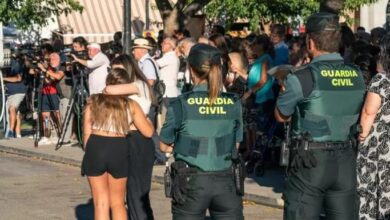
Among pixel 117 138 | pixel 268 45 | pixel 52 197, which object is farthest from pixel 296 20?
pixel 117 138

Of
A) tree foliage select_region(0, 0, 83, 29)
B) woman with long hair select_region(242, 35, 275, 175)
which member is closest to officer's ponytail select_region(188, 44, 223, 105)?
woman with long hair select_region(242, 35, 275, 175)

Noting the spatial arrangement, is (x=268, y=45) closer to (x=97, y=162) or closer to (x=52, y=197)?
(x=52, y=197)

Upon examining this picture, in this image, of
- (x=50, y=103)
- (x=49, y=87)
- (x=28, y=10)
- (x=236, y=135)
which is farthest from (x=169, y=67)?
(x=28, y=10)

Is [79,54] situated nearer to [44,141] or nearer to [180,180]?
[44,141]

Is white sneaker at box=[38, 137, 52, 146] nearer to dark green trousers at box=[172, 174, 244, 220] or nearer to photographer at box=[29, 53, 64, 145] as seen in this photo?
photographer at box=[29, 53, 64, 145]

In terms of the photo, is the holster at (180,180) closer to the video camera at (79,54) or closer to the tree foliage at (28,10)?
the video camera at (79,54)

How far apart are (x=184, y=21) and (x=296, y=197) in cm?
1381

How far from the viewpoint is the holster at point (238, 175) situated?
273 inches

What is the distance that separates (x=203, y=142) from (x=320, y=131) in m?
0.79

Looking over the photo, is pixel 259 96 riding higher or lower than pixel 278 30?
lower

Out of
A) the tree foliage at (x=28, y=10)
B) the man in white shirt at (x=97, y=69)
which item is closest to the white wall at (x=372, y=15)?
the tree foliage at (x=28, y=10)

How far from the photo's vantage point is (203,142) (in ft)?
22.6

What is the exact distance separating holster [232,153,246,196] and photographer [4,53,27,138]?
14093 mm

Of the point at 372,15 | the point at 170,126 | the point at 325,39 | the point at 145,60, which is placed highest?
the point at 372,15
